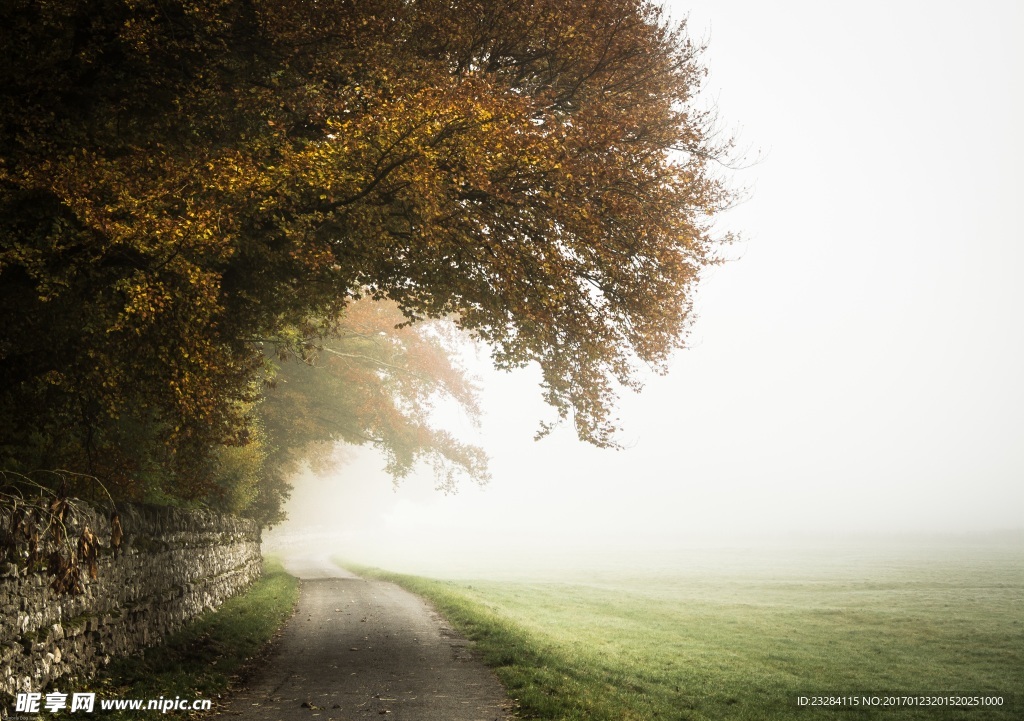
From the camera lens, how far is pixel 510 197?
34.9 ft

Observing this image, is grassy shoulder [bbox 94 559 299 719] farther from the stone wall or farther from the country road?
the country road

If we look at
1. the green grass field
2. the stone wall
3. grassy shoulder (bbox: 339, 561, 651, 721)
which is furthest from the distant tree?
grassy shoulder (bbox: 339, 561, 651, 721)

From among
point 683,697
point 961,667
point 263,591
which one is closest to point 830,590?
point 961,667

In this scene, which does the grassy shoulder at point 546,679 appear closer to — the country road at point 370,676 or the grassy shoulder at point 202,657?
the country road at point 370,676

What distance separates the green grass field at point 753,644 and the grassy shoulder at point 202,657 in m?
4.53

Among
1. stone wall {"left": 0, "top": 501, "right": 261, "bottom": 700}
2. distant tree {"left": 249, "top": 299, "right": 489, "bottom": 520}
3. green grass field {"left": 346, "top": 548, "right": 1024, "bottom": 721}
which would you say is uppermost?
distant tree {"left": 249, "top": 299, "right": 489, "bottom": 520}

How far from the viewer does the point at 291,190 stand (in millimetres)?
9102

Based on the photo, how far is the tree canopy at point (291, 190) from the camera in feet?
28.4

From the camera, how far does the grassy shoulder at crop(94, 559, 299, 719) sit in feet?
29.6

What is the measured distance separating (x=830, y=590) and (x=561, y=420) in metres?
28.3

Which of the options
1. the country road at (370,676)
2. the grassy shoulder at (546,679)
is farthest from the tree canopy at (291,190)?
the grassy shoulder at (546,679)

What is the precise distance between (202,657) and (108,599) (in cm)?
257

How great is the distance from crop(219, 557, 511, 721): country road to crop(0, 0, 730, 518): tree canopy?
4018 mm

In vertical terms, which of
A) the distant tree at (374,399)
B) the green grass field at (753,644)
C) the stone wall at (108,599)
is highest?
the distant tree at (374,399)
